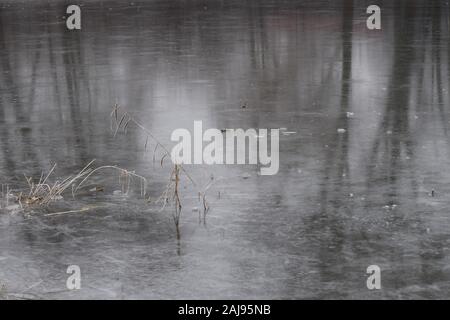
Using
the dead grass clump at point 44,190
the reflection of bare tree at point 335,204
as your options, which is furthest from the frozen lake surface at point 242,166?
the dead grass clump at point 44,190

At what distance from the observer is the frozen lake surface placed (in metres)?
6.00

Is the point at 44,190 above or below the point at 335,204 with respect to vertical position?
above

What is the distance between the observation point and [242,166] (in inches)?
340

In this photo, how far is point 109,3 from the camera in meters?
23.7

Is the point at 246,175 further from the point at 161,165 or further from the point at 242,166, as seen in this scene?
the point at 161,165

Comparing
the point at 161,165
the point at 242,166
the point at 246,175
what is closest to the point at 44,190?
the point at 161,165

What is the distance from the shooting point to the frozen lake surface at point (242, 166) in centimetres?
600

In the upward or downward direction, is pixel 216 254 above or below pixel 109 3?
below

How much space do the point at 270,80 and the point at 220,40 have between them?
4.11m

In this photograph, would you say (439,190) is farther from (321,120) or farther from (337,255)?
(321,120)

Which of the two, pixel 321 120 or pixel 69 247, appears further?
pixel 321 120
